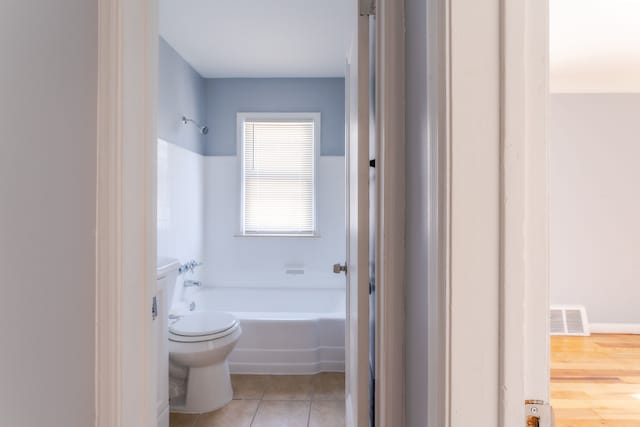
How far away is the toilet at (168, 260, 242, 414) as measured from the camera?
238cm

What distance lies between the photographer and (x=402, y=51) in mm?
1083

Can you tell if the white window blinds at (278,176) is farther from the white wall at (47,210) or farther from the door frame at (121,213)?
the white wall at (47,210)

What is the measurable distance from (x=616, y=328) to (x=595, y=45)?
2701 mm

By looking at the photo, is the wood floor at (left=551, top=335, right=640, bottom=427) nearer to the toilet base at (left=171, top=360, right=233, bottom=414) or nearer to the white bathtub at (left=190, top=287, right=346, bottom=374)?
the white bathtub at (left=190, top=287, right=346, bottom=374)

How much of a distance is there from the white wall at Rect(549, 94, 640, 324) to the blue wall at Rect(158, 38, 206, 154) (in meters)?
3.47

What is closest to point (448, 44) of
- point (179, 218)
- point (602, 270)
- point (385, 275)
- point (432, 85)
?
point (432, 85)

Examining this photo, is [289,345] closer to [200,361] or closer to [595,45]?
[200,361]

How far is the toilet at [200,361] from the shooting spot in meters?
2.38

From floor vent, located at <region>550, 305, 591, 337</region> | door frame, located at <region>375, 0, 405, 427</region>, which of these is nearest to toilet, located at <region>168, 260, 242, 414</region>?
door frame, located at <region>375, 0, 405, 427</region>

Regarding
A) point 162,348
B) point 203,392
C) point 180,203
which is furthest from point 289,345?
point 180,203

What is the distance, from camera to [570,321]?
4059 millimetres

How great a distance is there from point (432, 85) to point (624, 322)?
15.2 feet

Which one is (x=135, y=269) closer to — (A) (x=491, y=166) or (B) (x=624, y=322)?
(A) (x=491, y=166)

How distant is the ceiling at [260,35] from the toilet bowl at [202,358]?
5.97ft
